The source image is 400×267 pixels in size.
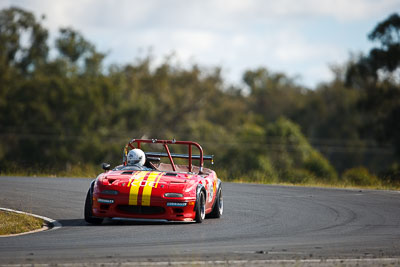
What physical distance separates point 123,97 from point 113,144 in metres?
13.8

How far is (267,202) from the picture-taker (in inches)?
693

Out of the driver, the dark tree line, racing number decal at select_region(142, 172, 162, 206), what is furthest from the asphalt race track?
the dark tree line

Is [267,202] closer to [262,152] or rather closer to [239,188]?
[239,188]

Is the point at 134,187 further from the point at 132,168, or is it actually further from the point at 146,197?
the point at 132,168

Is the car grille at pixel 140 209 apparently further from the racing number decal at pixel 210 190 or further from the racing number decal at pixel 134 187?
the racing number decal at pixel 210 190

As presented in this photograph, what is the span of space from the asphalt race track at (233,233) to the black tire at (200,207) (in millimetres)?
147

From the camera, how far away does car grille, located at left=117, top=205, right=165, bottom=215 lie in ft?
43.5

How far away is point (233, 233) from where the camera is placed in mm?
12102

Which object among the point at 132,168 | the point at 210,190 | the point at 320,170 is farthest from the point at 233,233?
the point at 320,170

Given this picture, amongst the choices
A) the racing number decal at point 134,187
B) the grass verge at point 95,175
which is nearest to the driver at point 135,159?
the racing number decal at point 134,187

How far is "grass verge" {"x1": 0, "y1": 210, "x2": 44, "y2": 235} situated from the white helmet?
79.5 inches

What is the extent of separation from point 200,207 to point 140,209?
1.13m

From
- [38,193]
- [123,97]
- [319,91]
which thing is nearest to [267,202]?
[38,193]

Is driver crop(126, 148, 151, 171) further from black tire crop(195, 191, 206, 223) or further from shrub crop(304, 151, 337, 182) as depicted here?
shrub crop(304, 151, 337, 182)
